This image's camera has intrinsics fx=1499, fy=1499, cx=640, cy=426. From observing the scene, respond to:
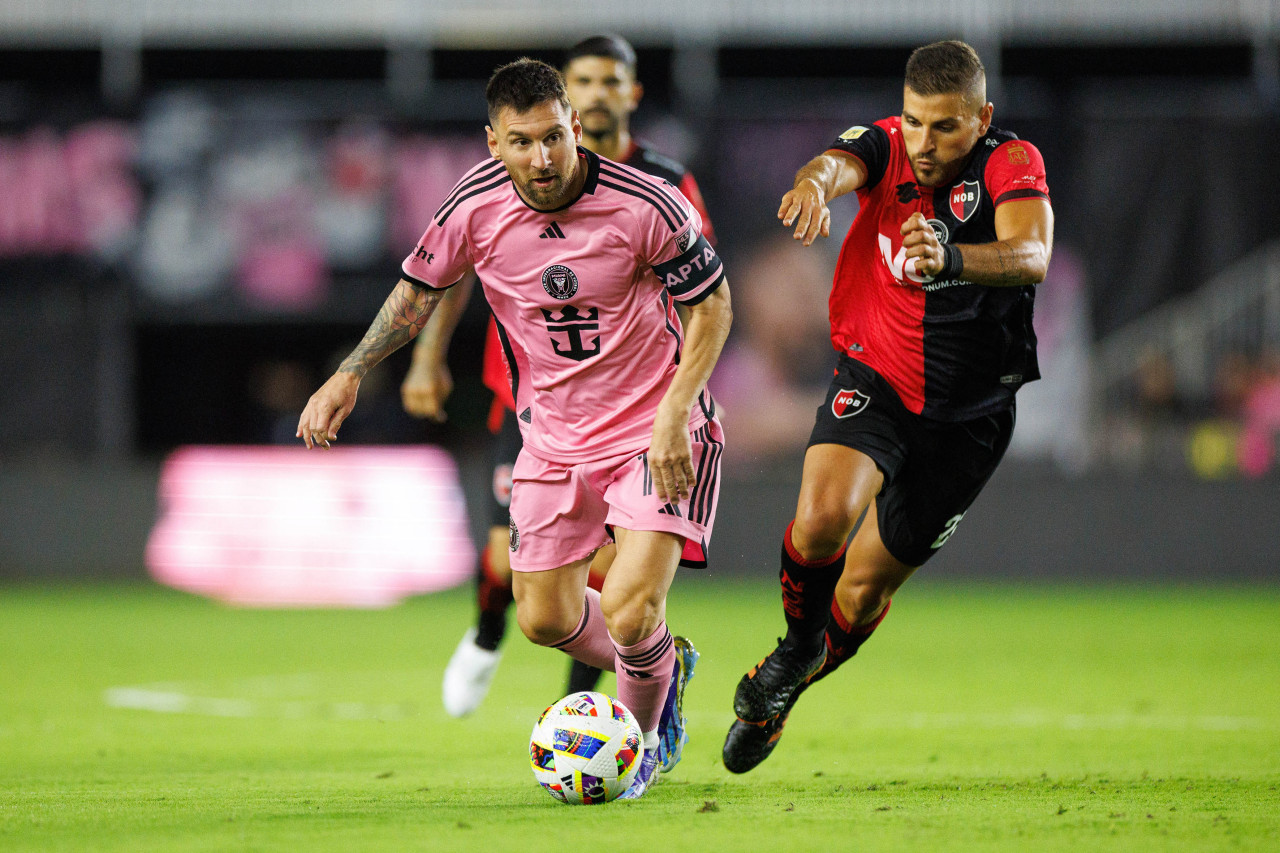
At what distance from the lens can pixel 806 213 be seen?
15.1 feet

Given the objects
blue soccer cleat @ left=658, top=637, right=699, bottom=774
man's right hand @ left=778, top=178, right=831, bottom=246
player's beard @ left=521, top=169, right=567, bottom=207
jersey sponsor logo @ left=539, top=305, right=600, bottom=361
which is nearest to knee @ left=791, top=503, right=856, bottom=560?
blue soccer cleat @ left=658, top=637, right=699, bottom=774

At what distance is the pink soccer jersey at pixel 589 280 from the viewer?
4898 millimetres

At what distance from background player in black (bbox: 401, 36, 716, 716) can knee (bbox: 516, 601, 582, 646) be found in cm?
74

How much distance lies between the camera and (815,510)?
5.20m

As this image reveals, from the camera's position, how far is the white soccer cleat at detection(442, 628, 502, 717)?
271 inches

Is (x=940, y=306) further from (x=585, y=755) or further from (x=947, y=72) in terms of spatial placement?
(x=585, y=755)

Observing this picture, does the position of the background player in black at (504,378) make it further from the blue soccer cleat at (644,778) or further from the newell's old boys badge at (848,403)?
the newell's old boys badge at (848,403)

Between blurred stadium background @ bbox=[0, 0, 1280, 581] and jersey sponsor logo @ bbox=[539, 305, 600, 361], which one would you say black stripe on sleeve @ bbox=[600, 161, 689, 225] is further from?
blurred stadium background @ bbox=[0, 0, 1280, 581]

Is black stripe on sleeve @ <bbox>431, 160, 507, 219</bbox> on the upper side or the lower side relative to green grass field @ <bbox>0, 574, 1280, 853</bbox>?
upper

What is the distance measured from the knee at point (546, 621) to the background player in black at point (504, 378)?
736 millimetres

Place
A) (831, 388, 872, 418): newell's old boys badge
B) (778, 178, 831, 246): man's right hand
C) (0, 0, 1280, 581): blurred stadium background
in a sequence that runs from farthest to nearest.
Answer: (0, 0, 1280, 581): blurred stadium background → (831, 388, 872, 418): newell's old boys badge → (778, 178, 831, 246): man's right hand

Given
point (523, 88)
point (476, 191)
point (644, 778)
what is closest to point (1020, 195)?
point (523, 88)

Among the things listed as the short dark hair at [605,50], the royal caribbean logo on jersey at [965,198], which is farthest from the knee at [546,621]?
the short dark hair at [605,50]

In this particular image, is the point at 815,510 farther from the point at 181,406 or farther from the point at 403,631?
the point at 181,406
